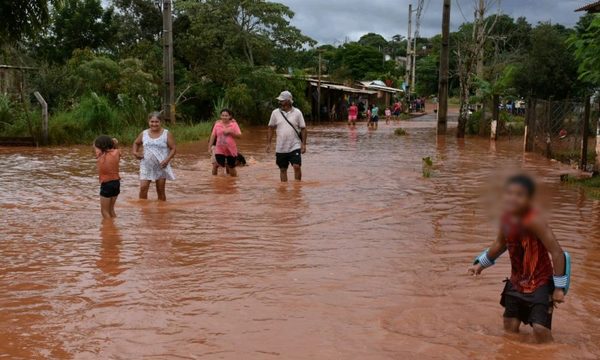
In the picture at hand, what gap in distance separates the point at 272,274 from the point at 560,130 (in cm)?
1305

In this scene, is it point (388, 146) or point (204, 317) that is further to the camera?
point (388, 146)

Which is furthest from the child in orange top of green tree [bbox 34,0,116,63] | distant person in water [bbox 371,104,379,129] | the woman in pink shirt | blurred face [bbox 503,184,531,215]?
green tree [bbox 34,0,116,63]

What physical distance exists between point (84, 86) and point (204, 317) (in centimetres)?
2014

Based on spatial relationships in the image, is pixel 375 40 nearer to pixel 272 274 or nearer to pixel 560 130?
pixel 560 130

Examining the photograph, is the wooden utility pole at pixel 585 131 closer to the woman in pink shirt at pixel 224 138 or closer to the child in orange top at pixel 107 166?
the woman in pink shirt at pixel 224 138

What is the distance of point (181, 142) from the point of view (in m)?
20.9

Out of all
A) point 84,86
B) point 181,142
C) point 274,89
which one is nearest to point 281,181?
point 181,142

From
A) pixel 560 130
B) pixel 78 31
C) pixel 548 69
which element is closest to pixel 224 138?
pixel 560 130

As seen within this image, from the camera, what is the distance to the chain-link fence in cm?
1550

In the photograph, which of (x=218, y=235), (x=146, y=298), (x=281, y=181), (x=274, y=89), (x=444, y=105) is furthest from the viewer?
(x=274, y=89)

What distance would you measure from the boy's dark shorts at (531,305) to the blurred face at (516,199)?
7.53 feet

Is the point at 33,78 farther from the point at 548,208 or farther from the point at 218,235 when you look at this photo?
the point at 548,208

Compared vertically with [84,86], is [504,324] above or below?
below

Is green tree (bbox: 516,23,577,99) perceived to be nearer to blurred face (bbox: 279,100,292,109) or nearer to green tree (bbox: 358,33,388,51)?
blurred face (bbox: 279,100,292,109)
